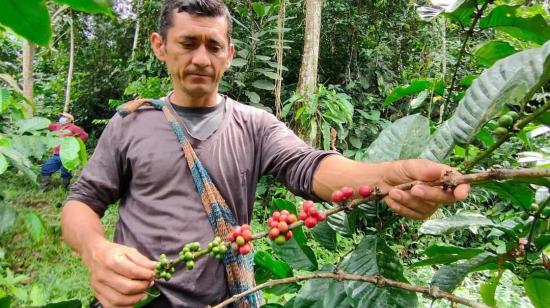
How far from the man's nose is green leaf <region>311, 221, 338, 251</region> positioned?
2.09 feet

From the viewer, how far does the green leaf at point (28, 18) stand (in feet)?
0.95

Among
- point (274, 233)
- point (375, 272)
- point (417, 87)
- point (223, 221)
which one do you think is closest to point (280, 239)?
point (274, 233)

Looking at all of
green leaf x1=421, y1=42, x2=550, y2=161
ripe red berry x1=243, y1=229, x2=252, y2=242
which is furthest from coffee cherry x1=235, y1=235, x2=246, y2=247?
green leaf x1=421, y1=42, x2=550, y2=161

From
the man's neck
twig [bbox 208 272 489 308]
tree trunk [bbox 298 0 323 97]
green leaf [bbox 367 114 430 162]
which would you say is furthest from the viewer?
tree trunk [bbox 298 0 323 97]

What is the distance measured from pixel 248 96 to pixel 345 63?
5.58 ft

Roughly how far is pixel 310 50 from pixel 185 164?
3.31 m

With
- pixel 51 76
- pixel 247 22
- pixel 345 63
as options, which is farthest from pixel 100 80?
pixel 345 63

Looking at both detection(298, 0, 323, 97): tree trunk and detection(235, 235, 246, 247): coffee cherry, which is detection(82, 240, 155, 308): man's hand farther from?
detection(298, 0, 323, 97): tree trunk

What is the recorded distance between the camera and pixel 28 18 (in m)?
0.30

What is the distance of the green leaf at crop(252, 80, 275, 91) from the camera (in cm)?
435

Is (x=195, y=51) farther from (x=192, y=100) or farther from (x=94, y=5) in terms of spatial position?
(x=94, y=5)

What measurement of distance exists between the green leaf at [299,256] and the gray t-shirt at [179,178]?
0.21 m

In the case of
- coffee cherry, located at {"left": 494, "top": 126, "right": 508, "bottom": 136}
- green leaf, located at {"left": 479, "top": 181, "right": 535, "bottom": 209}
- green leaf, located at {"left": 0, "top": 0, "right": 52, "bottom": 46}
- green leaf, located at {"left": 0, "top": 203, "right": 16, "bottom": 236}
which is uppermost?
green leaf, located at {"left": 0, "top": 0, "right": 52, "bottom": 46}

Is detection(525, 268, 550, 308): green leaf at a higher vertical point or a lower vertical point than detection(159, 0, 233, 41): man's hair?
lower
